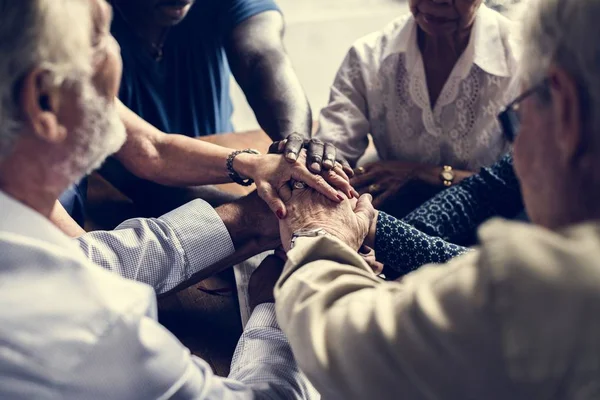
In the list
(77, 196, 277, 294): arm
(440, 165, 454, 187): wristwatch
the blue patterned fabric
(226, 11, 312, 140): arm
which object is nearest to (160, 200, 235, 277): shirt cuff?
(77, 196, 277, 294): arm

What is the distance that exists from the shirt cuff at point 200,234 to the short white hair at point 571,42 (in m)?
0.76

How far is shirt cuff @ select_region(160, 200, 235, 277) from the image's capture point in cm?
130

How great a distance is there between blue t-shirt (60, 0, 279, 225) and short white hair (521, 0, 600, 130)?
131cm

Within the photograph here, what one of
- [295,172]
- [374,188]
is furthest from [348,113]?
[295,172]

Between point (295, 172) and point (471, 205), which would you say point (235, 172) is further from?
point (471, 205)

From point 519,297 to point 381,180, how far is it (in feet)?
3.12

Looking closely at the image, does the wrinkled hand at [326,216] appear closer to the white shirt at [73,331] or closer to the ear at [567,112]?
the white shirt at [73,331]

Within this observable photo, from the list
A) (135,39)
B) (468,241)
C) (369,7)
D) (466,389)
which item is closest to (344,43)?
(369,7)

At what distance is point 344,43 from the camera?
3.99 m

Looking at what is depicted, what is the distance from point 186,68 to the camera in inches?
78.2

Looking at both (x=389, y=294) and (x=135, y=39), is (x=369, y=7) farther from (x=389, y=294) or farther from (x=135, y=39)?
(x=389, y=294)

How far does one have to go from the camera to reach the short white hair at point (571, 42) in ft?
2.17

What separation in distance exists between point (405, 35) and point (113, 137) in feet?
3.35

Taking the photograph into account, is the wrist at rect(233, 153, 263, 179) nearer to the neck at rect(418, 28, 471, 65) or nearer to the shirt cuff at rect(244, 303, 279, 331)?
the shirt cuff at rect(244, 303, 279, 331)
